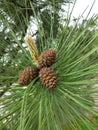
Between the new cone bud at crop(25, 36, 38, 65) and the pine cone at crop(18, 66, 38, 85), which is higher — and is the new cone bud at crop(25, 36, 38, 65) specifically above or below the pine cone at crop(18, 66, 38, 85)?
above

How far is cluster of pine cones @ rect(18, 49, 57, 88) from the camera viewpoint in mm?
430

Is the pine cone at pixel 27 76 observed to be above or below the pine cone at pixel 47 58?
below

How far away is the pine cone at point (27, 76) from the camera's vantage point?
447 millimetres

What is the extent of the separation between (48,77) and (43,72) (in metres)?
0.01

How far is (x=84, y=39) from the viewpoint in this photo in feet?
1.56

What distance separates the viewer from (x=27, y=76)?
0.45 metres

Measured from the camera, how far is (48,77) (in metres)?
0.43

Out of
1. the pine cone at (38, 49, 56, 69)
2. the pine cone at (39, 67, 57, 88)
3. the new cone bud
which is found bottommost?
the pine cone at (39, 67, 57, 88)

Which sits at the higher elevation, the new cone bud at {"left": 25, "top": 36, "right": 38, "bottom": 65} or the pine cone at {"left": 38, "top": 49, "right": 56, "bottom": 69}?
the new cone bud at {"left": 25, "top": 36, "right": 38, "bottom": 65}

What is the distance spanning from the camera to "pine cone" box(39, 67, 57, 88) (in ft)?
1.40

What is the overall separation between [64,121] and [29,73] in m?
0.10

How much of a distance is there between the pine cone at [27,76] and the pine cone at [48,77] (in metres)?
0.02

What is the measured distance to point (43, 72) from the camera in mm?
438

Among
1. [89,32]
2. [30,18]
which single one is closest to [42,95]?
[89,32]
